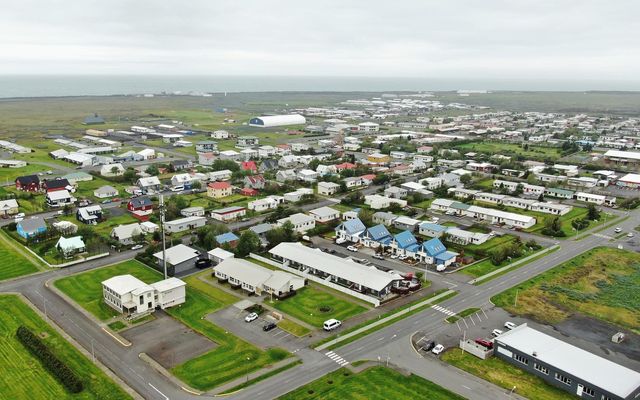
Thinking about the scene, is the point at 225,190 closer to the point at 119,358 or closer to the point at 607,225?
the point at 119,358

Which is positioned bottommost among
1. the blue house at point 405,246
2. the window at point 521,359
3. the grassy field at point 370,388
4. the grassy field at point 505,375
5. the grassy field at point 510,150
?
the grassy field at point 505,375

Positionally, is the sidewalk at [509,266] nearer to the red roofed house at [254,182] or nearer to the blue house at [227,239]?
the blue house at [227,239]

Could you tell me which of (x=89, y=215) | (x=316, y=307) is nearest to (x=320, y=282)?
(x=316, y=307)

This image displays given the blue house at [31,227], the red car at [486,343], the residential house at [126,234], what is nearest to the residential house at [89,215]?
the blue house at [31,227]

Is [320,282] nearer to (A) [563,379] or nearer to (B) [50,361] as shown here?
(A) [563,379]

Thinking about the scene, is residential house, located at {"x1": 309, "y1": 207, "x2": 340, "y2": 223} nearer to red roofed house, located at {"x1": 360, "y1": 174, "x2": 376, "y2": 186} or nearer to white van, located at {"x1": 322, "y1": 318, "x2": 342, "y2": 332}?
red roofed house, located at {"x1": 360, "y1": 174, "x2": 376, "y2": 186}
